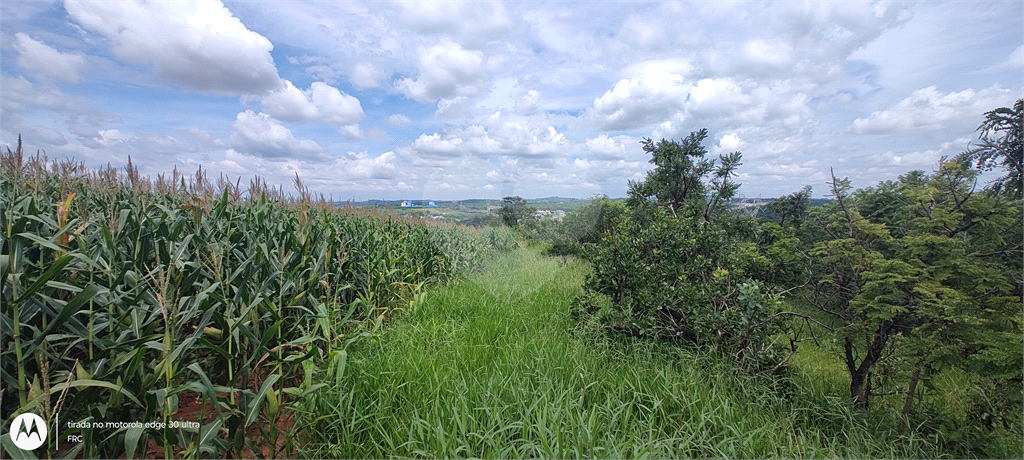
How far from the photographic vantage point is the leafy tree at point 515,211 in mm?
20516

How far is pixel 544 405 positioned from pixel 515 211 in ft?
61.6

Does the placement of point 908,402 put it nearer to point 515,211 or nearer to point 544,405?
point 544,405

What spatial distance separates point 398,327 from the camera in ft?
11.9

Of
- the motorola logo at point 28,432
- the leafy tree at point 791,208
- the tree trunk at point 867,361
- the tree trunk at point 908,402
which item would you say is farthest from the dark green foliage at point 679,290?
the motorola logo at point 28,432

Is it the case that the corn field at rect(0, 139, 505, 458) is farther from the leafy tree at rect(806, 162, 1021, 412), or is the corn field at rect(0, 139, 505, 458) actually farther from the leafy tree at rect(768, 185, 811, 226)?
the leafy tree at rect(768, 185, 811, 226)

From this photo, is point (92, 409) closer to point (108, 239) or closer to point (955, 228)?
point (108, 239)

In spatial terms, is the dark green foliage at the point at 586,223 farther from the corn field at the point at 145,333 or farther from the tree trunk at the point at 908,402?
the corn field at the point at 145,333

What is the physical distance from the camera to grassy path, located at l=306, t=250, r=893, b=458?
2045mm

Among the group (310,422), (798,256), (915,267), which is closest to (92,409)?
(310,422)

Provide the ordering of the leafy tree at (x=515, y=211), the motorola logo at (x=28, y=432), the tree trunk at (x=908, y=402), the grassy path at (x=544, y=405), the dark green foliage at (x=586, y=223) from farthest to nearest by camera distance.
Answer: the leafy tree at (x=515, y=211)
the dark green foliage at (x=586, y=223)
the tree trunk at (x=908, y=402)
the grassy path at (x=544, y=405)
the motorola logo at (x=28, y=432)

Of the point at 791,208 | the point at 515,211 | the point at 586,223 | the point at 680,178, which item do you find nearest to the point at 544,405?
the point at 680,178

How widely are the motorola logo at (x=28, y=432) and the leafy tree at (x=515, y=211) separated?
1876cm

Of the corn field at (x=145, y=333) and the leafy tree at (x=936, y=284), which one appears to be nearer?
the corn field at (x=145, y=333)

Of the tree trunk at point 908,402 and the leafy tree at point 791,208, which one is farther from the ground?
the leafy tree at point 791,208
